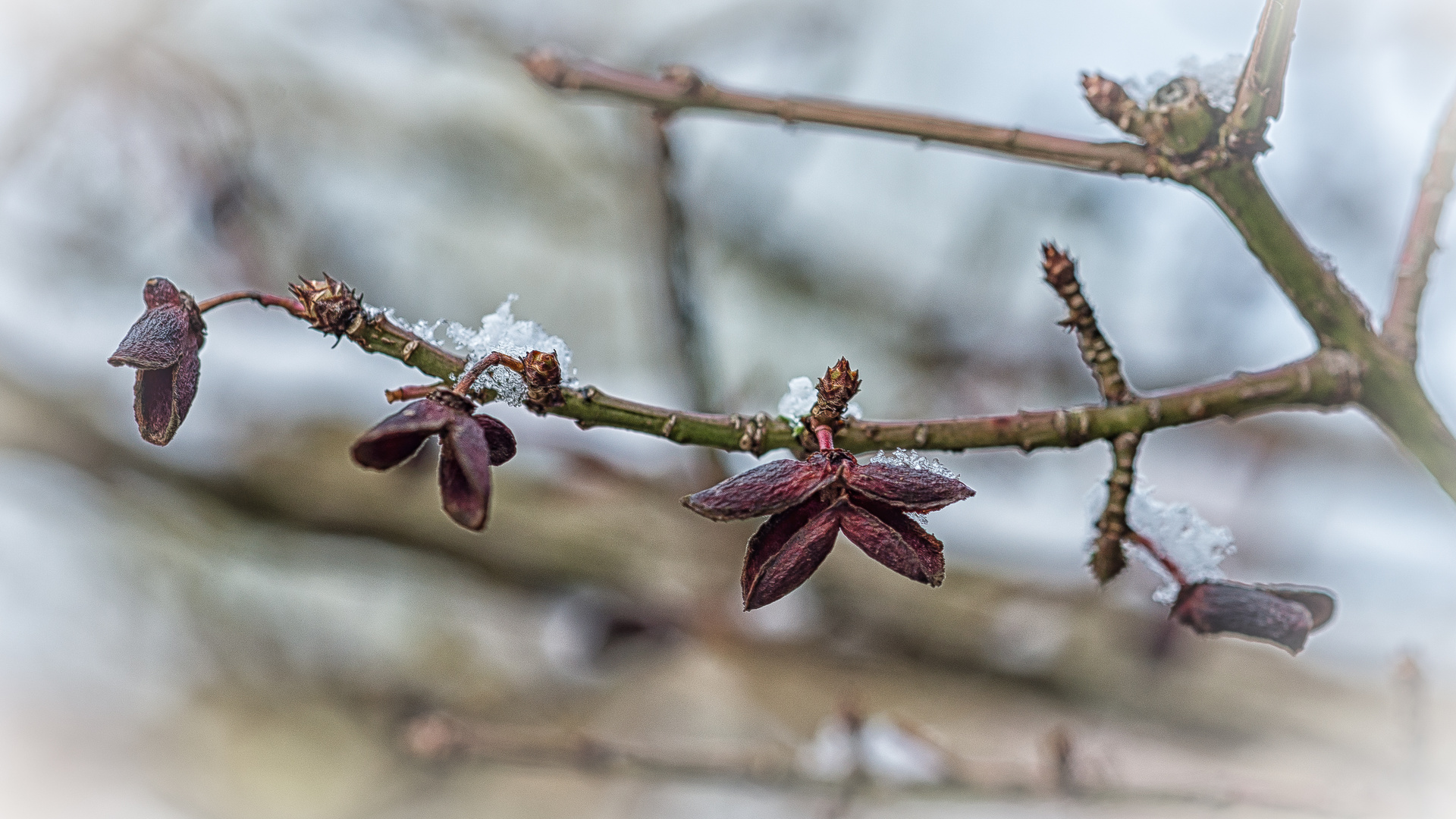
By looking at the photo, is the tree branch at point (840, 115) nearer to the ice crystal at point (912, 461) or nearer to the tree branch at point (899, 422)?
the tree branch at point (899, 422)

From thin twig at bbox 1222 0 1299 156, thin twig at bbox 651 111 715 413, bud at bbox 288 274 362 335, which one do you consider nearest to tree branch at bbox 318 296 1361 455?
bud at bbox 288 274 362 335

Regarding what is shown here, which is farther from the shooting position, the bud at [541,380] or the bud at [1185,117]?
the bud at [1185,117]

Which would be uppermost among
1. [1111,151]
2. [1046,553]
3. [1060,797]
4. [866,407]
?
[866,407]

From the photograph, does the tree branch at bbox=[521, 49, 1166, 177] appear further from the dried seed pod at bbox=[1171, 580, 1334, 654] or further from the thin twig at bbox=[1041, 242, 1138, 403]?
the dried seed pod at bbox=[1171, 580, 1334, 654]

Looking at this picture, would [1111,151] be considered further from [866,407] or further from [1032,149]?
[866,407]

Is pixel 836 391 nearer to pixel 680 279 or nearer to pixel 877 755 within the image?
pixel 680 279

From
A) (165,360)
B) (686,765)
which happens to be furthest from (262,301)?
(686,765)

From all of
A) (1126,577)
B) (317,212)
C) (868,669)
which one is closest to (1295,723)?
(1126,577)

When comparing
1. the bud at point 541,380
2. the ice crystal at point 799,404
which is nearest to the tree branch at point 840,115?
the ice crystal at point 799,404
